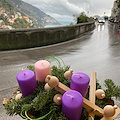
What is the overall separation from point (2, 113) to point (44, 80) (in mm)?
1455

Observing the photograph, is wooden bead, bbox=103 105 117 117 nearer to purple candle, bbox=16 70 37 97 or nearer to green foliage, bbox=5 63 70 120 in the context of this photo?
green foliage, bbox=5 63 70 120

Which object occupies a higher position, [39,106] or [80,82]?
[80,82]

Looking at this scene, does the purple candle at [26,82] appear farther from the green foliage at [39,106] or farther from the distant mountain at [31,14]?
the distant mountain at [31,14]

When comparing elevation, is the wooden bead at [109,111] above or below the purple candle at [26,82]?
below

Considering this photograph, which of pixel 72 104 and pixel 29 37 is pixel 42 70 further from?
pixel 29 37

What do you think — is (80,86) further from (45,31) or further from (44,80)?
(45,31)

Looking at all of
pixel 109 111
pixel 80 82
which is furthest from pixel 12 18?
pixel 109 111

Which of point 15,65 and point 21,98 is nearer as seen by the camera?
point 21,98

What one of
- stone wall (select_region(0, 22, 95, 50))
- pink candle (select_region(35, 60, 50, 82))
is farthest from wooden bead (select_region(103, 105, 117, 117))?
stone wall (select_region(0, 22, 95, 50))

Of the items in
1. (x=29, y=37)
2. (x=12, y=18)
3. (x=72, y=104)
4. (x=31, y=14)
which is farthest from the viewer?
(x=31, y=14)

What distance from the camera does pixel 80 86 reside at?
3.55 ft

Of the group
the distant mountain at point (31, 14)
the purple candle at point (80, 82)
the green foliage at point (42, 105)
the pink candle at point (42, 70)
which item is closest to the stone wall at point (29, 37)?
the pink candle at point (42, 70)

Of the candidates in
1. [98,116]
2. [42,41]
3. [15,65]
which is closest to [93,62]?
[15,65]

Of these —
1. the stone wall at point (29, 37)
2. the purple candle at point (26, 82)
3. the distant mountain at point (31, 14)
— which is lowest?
the purple candle at point (26, 82)
